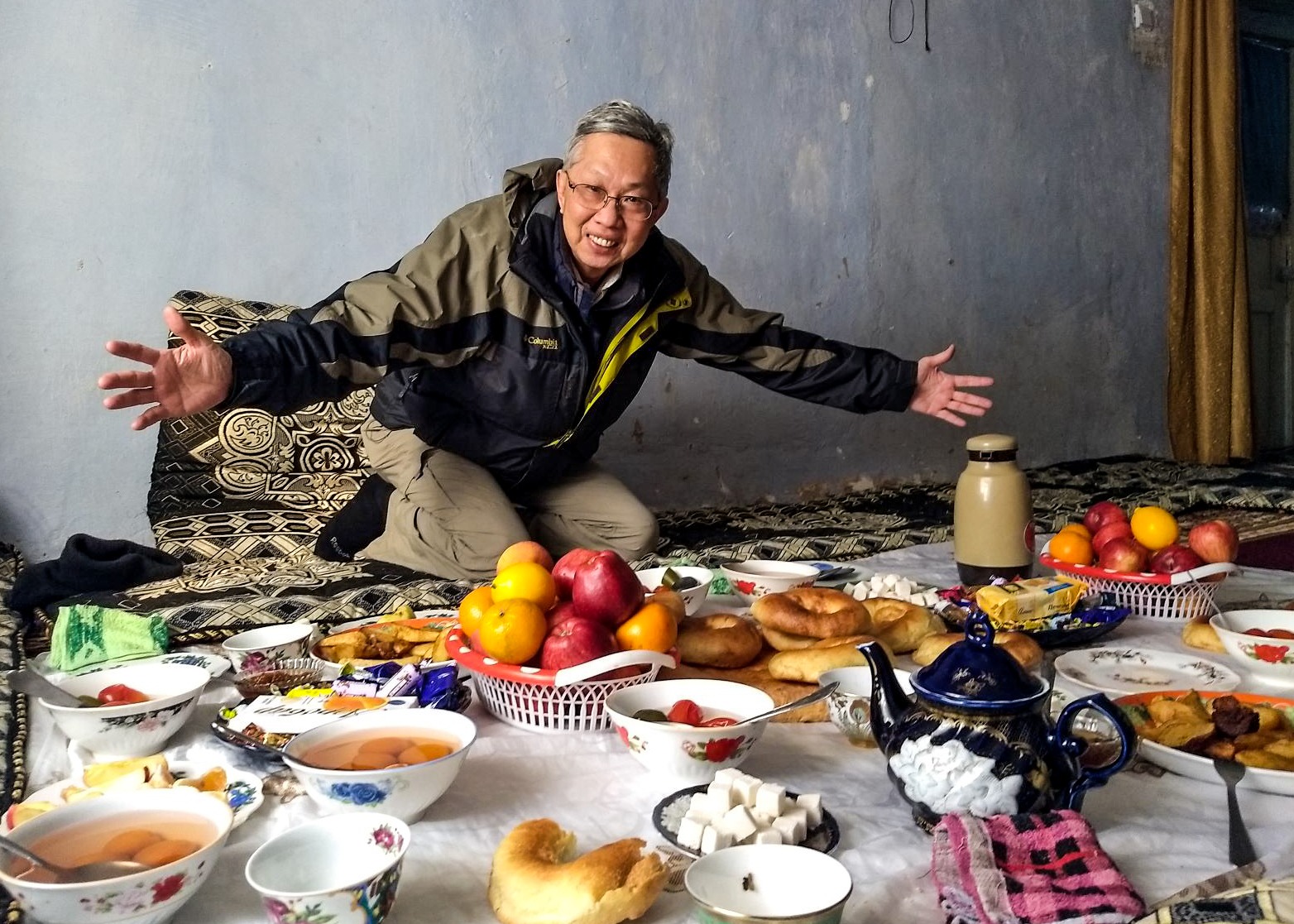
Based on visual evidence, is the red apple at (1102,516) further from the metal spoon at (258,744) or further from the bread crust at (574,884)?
the metal spoon at (258,744)

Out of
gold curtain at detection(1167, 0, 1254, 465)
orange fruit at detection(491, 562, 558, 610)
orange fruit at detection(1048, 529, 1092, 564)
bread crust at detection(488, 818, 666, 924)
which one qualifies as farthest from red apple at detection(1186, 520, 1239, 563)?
gold curtain at detection(1167, 0, 1254, 465)

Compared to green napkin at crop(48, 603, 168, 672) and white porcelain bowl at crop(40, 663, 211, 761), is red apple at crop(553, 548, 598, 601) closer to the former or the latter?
white porcelain bowl at crop(40, 663, 211, 761)

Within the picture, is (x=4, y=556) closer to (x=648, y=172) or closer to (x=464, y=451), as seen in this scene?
(x=464, y=451)

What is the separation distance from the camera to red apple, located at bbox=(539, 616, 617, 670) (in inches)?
45.2

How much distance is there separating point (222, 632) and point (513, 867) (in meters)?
1.14

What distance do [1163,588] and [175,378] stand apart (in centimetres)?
163

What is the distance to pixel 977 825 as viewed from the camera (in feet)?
2.69

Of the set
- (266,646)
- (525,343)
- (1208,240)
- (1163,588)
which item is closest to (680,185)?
(525,343)

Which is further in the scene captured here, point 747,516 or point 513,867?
point 747,516

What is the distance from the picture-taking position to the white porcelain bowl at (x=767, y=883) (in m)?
0.71

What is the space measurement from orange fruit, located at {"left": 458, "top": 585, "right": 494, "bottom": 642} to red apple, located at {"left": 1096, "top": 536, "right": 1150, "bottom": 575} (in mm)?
998

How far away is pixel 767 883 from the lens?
0.76 meters

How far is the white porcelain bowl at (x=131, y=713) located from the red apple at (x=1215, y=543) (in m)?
1.47

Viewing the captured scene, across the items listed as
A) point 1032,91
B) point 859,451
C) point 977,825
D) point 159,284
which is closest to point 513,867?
point 977,825
